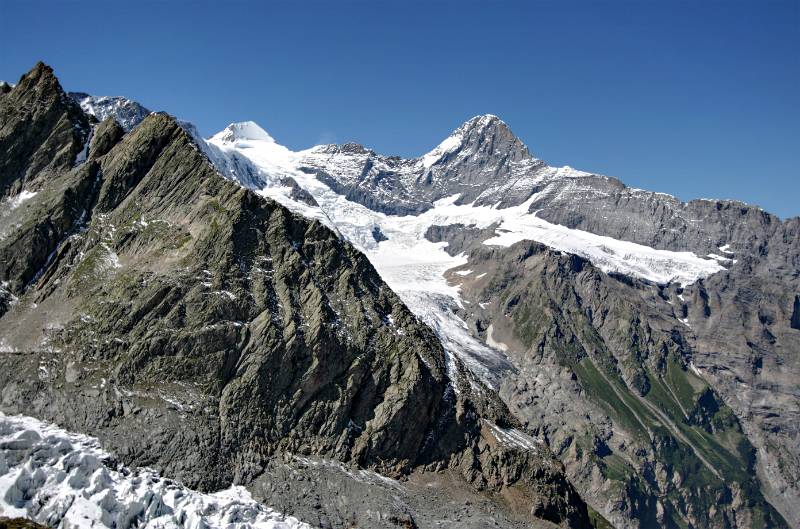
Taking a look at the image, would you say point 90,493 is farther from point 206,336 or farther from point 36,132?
point 36,132

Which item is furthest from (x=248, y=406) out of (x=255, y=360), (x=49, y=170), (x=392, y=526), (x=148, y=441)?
(x=49, y=170)

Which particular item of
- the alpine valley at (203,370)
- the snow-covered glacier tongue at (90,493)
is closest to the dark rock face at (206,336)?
the alpine valley at (203,370)

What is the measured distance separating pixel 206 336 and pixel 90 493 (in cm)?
3160

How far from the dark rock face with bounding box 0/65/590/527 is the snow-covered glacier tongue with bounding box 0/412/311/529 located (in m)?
3.70

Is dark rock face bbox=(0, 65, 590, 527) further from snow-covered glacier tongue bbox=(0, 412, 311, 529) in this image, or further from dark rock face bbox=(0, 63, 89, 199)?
snow-covered glacier tongue bbox=(0, 412, 311, 529)

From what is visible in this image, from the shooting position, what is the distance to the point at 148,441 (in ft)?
380

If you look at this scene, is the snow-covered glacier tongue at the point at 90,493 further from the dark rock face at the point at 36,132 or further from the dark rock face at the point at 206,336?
the dark rock face at the point at 36,132

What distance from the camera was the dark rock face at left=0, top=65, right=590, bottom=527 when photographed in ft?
396

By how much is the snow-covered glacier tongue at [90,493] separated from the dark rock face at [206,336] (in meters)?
3.70

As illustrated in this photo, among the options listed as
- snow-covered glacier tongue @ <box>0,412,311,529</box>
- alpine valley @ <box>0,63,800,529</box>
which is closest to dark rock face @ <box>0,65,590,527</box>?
alpine valley @ <box>0,63,800,529</box>

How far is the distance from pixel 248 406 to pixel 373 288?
130 feet

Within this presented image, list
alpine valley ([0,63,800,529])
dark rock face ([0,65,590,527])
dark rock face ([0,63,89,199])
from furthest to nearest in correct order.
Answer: dark rock face ([0,63,89,199]) → dark rock face ([0,65,590,527]) → alpine valley ([0,63,800,529])

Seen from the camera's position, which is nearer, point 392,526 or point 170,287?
point 392,526

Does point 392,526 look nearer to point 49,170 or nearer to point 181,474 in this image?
point 181,474
